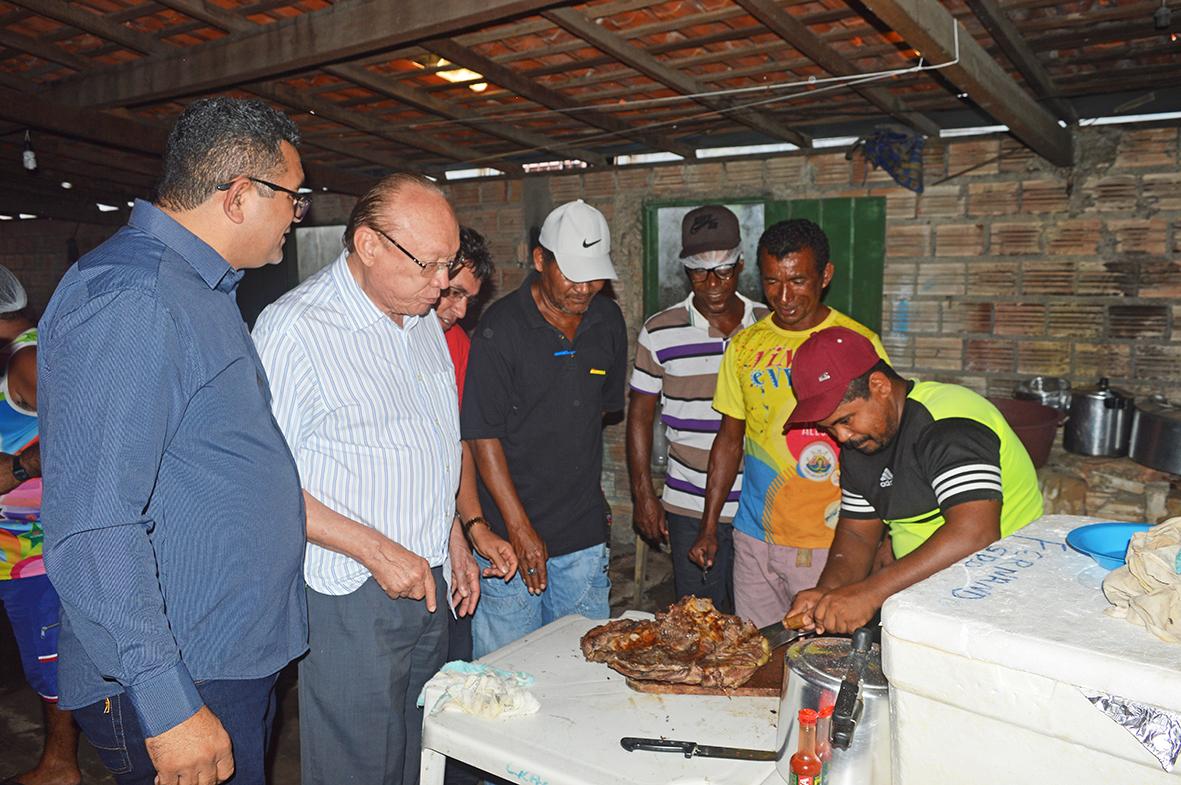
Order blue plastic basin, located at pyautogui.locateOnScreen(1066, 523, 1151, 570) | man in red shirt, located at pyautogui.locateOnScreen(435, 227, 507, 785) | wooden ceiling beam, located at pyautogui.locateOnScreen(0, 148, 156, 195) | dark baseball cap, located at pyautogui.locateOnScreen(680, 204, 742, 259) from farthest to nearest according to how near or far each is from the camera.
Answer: wooden ceiling beam, located at pyautogui.locateOnScreen(0, 148, 156, 195)
dark baseball cap, located at pyautogui.locateOnScreen(680, 204, 742, 259)
man in red shirt, located at pyautogui.locateOnScreen(435, 227, 507, 785)
blue plastic basin, located at pyautogui.locateOnScreen(1066, 523, 1151, 570)

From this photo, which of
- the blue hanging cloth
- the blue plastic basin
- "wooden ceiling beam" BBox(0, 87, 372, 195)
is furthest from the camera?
the blue hanging cloth

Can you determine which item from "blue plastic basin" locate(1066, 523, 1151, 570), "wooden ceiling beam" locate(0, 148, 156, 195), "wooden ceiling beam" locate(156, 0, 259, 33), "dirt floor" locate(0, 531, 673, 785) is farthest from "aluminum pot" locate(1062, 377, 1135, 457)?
"wooden ceiling beam" locate(0, 148, 156, 195)

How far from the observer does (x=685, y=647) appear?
2.32 m

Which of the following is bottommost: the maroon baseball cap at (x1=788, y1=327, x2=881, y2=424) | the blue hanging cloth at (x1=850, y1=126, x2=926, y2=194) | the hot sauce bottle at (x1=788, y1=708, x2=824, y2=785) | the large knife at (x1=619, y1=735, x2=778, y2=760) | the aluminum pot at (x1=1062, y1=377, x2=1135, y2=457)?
the large knife at (x1=619, y1=735, x2=778, y2=760)

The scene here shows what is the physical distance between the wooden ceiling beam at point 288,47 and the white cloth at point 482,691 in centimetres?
233

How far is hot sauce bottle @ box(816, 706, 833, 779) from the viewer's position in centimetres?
155

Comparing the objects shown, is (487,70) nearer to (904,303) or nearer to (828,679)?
(904,303)

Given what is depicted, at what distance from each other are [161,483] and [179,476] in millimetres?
35

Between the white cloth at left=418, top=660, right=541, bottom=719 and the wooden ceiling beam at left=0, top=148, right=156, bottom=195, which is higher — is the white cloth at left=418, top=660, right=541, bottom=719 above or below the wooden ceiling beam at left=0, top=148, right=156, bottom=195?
below

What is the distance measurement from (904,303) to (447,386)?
412cm

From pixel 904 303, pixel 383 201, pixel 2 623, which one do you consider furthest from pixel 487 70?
pixel 2 623

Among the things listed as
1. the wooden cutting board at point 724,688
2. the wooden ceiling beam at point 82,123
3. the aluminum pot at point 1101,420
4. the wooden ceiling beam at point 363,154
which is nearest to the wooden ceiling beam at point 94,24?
the wooden ceiling beam at point 82,123

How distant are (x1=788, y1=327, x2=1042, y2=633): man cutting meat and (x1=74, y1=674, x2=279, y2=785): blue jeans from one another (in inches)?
54.6

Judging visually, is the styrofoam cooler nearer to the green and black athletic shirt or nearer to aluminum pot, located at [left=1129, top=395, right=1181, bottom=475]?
the green and black athletic shirt
